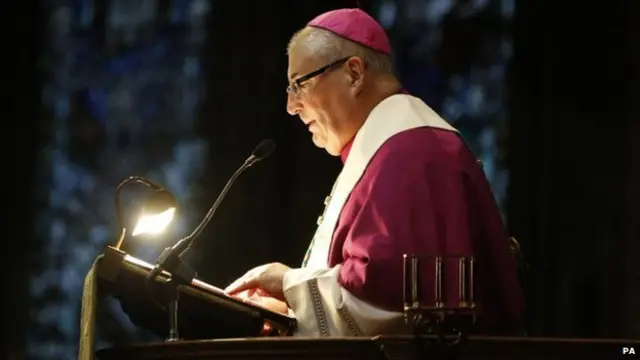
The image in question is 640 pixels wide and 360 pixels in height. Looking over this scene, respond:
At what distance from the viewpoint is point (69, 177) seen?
696 centimetres

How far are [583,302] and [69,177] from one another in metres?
2.61

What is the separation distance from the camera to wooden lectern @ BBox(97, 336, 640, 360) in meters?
2.93

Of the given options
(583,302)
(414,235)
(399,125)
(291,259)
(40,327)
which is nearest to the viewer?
(414,235)

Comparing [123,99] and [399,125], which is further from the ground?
[123,99]

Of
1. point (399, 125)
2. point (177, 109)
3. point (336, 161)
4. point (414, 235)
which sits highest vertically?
point (177, 109)

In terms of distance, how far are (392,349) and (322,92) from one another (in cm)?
138

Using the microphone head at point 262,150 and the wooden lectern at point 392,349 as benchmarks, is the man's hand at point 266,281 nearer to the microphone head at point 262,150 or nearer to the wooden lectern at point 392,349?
the microphone head at point 262,150

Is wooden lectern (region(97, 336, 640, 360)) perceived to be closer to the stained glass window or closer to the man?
the man

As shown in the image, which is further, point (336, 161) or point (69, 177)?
point (69, 177)

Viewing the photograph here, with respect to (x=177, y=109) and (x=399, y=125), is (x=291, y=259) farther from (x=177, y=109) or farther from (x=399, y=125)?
(x=399, y=125)

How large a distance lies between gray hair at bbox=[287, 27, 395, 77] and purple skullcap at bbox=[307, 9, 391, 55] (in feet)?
0.06

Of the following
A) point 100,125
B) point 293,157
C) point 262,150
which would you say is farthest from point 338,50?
point 100,125

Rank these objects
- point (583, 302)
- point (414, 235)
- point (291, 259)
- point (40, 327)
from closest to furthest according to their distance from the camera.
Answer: point (414, 235), point (583, 302), point (291, 259), point (40, 327)

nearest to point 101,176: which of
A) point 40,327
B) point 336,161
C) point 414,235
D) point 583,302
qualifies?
point 40,327
